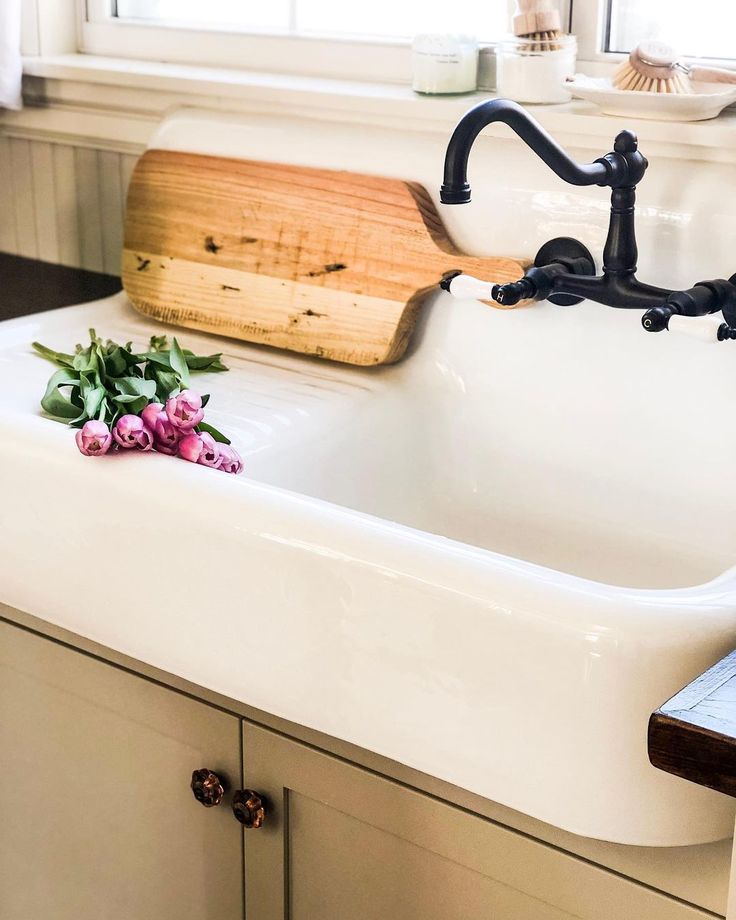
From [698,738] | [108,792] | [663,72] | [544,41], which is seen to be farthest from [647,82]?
[108,792]

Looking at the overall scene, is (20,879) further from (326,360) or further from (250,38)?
(250,38)

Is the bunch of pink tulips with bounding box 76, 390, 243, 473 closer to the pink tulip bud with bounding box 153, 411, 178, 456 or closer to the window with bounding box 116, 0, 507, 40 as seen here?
the pink tulip bud with bounding box 153, 411, 178, 456

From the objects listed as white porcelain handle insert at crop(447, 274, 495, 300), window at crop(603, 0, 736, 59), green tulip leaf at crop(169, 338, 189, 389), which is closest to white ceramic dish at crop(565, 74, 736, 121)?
window at crop(603, 0, 736, 59)

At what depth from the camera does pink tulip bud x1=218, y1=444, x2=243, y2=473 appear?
1.03 metres

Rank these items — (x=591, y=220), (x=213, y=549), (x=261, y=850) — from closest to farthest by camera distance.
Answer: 1. (x=213, y=549)
2. (x=261, y=850)
3. (x=591, y=220)

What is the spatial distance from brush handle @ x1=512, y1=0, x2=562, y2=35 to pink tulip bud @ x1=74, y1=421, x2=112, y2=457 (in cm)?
61

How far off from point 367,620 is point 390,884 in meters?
0.27

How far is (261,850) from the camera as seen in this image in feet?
3.54

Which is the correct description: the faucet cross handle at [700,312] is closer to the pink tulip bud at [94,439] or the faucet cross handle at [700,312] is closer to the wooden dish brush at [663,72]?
the wooden dish brush at [663,72]

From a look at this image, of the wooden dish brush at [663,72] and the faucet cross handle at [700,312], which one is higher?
the wooden dish brush at [663,72]

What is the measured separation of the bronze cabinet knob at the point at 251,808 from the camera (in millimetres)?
1056

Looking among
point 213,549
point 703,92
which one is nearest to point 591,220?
point 703,92

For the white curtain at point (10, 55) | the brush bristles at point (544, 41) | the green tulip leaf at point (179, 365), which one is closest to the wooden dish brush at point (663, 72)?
the brush bristles at point (544, 41)

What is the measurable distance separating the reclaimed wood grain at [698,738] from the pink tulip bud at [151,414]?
54 cm
